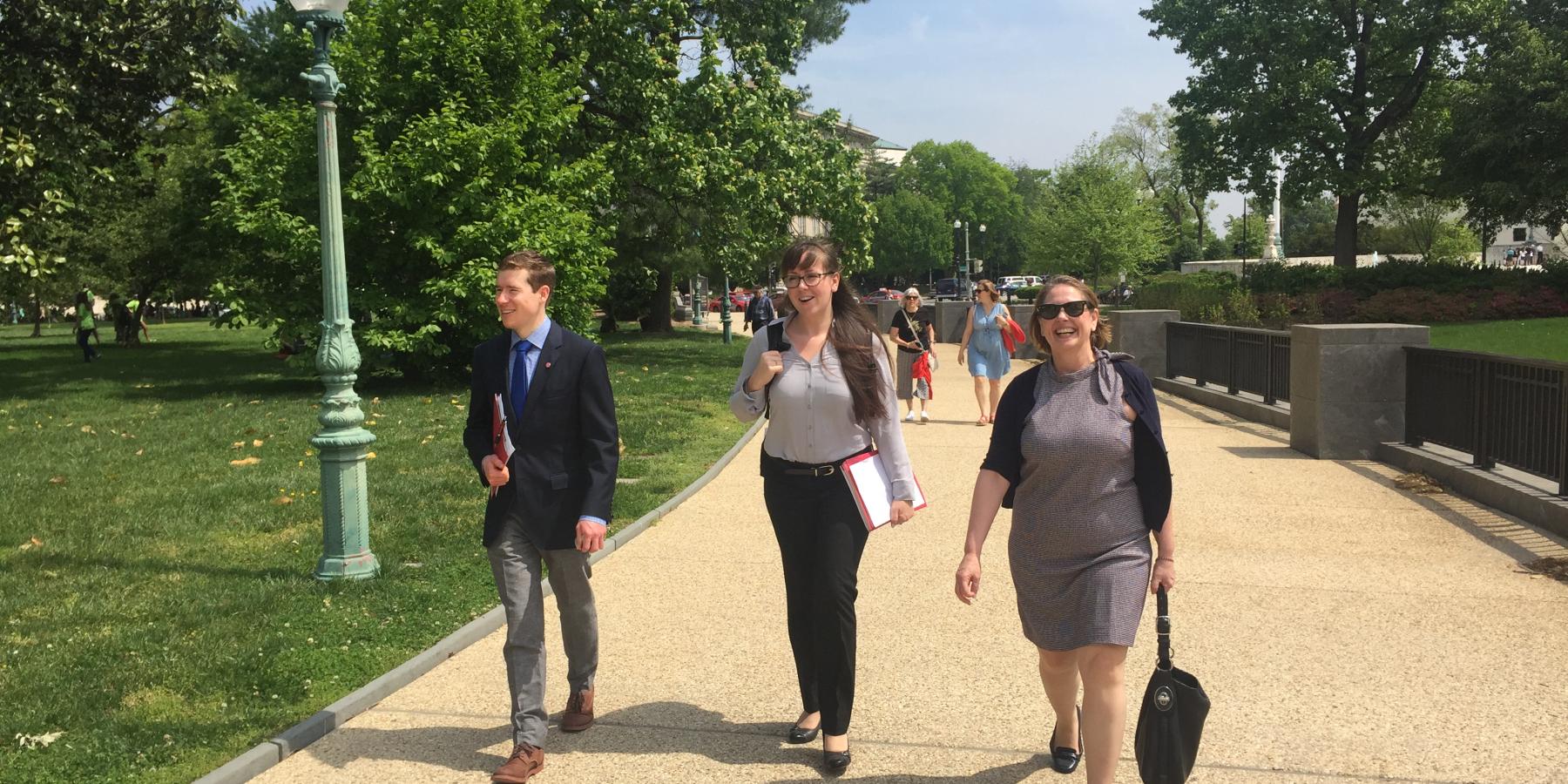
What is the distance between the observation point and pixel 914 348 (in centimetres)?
1502

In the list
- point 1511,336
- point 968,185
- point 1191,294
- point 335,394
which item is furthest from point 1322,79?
point 968,185

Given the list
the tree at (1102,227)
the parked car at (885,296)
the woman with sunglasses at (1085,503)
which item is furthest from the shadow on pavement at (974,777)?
the tree at (1102,227)

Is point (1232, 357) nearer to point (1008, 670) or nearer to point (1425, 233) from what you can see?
point (1008, 670)

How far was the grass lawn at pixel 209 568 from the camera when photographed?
468 centimetres

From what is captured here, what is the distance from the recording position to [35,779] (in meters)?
4.05

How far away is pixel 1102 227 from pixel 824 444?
→ 6316 cm

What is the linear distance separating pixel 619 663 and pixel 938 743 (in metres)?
1.69

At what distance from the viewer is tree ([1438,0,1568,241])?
33.6 meters

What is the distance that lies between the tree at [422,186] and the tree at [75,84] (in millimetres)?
1950

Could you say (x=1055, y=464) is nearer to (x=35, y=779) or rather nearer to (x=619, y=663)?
(x=619, y=663)

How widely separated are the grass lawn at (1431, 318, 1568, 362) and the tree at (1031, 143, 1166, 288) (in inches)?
1263

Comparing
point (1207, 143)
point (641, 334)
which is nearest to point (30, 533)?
point (641, 334)

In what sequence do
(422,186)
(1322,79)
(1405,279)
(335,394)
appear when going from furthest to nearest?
(1322,79)
(1405,279)
(422,186)
(335,394)

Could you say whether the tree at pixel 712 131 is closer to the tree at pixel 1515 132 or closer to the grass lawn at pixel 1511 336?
the grass lawn at pixel 1511 336
